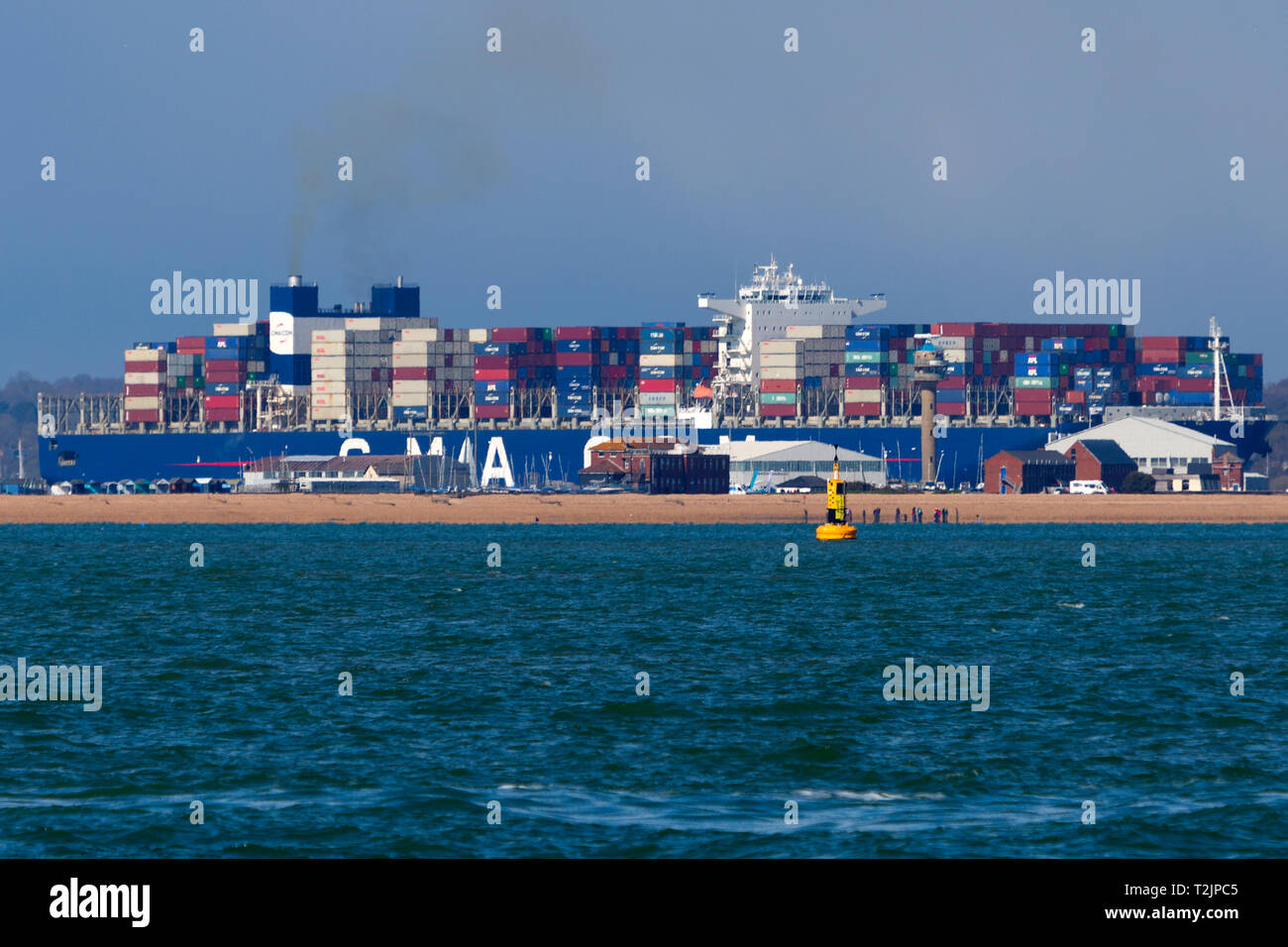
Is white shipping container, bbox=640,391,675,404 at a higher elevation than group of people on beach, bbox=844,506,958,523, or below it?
higher

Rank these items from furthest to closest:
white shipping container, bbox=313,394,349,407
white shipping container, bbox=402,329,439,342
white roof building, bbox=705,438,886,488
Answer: white shipping container, bbox=313,394,349,407
white shipping container, bbox=402,329,439,342
white roof building, bbox=705,438,886,488

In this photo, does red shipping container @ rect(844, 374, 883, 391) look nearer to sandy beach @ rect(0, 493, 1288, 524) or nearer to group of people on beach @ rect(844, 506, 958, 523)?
sandy beach @ rect(0, 493, 1288, 524)

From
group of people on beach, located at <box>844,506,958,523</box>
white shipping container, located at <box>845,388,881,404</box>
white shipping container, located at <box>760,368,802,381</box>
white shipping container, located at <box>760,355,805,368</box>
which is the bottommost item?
group of people on beach, located at <box>844,506,958,523</box>

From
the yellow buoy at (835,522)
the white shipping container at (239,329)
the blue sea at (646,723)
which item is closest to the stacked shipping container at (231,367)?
the white shipping container at (239,329)

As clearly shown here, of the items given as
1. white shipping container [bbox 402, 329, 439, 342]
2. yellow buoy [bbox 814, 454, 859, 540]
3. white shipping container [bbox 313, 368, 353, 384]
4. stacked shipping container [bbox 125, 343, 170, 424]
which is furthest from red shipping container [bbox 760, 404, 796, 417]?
yellow buoy [bbox 814, 454, 859, 540]

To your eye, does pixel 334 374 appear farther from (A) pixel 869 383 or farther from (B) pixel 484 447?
(A) pixel 869 383

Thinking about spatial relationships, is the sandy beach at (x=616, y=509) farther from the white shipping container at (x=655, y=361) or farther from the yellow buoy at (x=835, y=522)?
the white shipping container at (x=655, y=361)
